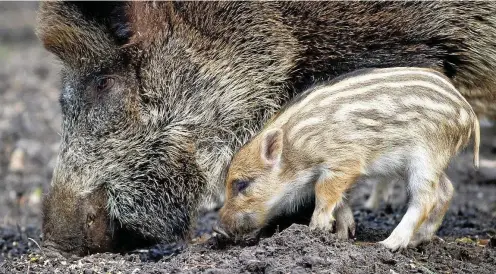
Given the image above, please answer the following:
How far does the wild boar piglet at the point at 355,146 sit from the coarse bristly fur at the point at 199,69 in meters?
0.35

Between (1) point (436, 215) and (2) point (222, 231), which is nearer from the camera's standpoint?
(2) point (222, 231)

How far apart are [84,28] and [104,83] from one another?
35cm

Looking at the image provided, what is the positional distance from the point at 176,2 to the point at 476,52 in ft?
5.98

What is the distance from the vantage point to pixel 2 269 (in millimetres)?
4789

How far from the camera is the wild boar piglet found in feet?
15.6

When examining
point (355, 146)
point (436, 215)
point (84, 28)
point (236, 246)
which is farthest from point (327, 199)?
point (84, 28)

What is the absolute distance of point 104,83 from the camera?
5352 mm

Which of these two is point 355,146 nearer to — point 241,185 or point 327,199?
point 327,199

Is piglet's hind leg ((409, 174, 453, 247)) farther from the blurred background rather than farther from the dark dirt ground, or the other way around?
the blurred background

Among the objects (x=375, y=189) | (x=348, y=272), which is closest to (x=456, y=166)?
(x=375, y=189)

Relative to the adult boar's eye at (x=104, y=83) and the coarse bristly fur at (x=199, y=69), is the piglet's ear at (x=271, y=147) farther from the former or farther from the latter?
the adult boar's eye at (x=104, y=83)

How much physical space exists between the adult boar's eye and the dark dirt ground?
1.49ft

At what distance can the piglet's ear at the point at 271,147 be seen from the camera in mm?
4840

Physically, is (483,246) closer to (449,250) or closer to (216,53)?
(449,250)
